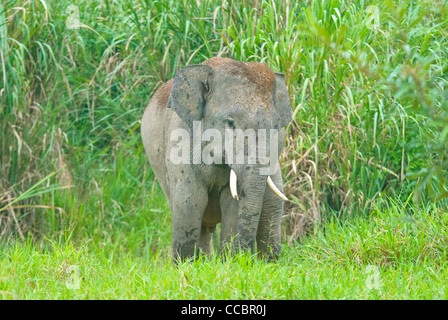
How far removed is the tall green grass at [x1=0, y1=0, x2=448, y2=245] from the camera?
21.7ft

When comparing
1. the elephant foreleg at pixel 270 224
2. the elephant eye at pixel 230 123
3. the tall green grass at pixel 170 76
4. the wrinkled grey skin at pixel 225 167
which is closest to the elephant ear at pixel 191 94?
the wrinkled grey skin at pixel 225 167

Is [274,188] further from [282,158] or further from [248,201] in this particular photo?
[282,158]

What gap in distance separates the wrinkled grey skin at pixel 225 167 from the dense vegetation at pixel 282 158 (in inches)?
13.8

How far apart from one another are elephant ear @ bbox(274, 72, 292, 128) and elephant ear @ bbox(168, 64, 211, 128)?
492mm

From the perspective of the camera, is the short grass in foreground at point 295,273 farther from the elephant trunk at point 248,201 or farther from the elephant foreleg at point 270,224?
the elephant trunk at point 248,201

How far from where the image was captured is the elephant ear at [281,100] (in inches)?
211

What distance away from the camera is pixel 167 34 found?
7.71 meters

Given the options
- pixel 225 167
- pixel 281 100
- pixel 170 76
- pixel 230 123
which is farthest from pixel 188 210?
pixel 170 76

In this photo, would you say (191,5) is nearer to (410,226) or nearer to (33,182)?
(33,182)

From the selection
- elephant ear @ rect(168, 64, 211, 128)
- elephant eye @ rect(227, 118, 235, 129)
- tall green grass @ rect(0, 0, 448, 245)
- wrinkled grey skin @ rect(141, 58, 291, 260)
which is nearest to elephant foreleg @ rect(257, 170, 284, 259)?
wrinkled grey skin @ rect(141, 58, 291, 260)

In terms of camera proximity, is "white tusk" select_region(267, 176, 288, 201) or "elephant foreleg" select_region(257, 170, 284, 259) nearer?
"white tusk" select_region(267, 176, 288, 201)

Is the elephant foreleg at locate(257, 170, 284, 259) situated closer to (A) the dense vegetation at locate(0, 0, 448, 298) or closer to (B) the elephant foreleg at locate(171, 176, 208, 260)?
(A) the dense vegetation at locate(0, 0, 448, 298)

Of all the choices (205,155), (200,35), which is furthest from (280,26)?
(205,155)
